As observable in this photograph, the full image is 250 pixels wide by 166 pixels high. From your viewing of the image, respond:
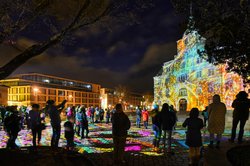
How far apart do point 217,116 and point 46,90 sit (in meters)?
98.0

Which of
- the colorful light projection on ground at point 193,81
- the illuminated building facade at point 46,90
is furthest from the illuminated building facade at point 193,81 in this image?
the illuminated building facade at point 46,90

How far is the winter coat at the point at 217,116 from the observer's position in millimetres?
8500

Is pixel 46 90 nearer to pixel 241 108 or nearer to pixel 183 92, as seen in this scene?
pixel 183 92

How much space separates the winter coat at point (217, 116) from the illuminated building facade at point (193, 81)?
1226 inches

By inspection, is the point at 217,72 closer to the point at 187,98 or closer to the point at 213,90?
the point at 213,90

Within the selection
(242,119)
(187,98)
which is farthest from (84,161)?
(187,98)

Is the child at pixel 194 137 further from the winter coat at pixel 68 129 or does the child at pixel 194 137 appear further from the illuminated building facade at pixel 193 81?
the illuminated building facade at pixel 193 81

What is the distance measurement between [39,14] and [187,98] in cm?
4715

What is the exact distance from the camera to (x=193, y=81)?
50.7 meters

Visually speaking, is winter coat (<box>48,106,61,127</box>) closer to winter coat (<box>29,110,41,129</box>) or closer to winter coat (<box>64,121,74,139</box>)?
winter coat (<box>64,121,74,139</box>)

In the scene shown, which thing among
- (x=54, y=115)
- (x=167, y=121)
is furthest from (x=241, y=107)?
(x=54, y=115)

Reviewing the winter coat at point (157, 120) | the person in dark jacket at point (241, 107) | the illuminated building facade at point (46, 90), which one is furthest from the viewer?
the illuminated building facade at point (46, 90)

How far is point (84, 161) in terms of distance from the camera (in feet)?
28.5

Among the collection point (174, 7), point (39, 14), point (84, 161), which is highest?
point (174, 7)
